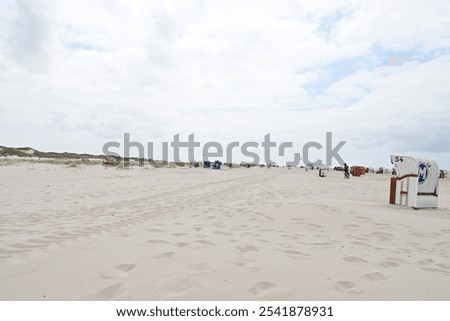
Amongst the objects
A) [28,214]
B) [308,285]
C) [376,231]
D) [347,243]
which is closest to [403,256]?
[347,243]

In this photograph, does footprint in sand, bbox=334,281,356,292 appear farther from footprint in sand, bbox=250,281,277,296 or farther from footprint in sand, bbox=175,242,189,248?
footprint in sand, bbox=175,242,189,248

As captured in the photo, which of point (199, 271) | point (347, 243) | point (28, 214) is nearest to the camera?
A: point (199, 271)

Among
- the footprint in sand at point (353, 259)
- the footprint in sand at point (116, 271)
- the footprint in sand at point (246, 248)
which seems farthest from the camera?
the footprint in sand at point (246, 248)

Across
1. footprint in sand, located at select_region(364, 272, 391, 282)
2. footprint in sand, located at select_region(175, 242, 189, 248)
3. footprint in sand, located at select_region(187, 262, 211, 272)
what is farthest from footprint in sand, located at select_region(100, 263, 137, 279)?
footprint in sand, located at select_region(364, 272, 391, 282)

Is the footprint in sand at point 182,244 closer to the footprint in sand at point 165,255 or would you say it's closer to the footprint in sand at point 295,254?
the footprint in sand at point 165,255

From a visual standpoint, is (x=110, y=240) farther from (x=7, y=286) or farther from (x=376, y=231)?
(x=376, y=231)

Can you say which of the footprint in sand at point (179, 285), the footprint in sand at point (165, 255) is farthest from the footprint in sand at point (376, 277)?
the footprint in sand at point (165, 255)

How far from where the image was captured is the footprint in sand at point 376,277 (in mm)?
3765

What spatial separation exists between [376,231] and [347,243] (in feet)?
5.17

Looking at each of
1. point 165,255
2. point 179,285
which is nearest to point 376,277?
point 179,285

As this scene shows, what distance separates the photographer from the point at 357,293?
3340mm

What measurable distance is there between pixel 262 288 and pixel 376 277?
1.48 meters

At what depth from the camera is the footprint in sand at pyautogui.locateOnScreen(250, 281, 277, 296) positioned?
3281 mm

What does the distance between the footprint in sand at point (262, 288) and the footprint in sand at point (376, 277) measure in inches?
47.5
